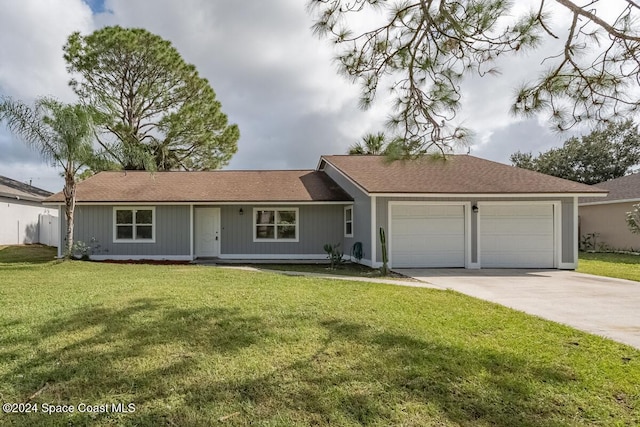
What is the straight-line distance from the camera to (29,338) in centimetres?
447

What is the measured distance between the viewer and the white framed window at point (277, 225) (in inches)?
591

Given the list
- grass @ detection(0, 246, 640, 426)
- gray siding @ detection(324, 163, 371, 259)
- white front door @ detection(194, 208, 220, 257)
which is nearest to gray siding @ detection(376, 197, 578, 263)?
gray siding @ detection(324, 163, 371, 259)

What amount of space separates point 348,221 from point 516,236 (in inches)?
234

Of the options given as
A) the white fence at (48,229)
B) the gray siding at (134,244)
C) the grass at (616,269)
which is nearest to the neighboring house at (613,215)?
the grass at (616,269)

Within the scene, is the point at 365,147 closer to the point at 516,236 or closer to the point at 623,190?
the point at 516,236

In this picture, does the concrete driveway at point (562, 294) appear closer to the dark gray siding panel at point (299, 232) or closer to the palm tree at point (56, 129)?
the dark gray siding panel at point (299, 232)

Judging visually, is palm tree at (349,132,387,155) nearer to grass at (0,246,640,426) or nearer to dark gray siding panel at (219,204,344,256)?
dark gray siding panel at (219,204,344,256)

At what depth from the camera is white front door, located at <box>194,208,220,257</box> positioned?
15148 millimetres

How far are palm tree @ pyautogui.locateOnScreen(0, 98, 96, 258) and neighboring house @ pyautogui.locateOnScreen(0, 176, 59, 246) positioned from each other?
30.1 ft

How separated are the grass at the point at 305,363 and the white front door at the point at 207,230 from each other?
8.40 m

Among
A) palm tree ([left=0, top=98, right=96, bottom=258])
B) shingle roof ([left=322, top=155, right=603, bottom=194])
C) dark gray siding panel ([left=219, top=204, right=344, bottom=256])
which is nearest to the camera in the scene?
palm tree ([left=0, top=98, right=96, bottom=258])

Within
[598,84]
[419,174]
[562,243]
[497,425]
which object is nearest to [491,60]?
[598,84]

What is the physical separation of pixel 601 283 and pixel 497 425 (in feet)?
29.3

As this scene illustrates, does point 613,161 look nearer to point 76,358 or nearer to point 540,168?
point 540,168
